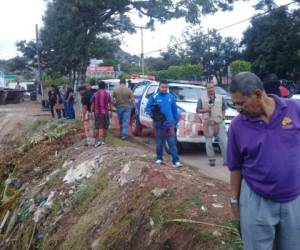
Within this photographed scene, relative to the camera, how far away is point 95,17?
26750mm

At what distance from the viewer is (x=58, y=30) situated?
1110 inches

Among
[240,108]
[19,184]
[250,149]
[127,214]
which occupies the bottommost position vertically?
[19,184]

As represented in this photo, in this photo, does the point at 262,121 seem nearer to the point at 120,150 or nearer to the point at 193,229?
the point at 193,229

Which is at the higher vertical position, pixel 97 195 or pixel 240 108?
pixel 240 108

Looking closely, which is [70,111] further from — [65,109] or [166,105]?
[166,105]

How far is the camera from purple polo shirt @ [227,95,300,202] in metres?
3.46

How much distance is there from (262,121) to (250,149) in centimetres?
21

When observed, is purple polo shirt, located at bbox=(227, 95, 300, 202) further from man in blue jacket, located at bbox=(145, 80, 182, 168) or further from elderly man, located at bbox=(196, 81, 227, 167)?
elderly man, located at bbox=(196, 81, 227, 167)

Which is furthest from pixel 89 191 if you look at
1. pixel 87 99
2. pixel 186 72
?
pixel 186 72

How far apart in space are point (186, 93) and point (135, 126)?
2843mm

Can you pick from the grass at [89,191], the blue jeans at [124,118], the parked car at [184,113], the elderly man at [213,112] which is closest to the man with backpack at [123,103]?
the blue jeans at [124,118]

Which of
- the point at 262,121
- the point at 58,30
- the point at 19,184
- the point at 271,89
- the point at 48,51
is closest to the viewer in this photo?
the point at 262,121

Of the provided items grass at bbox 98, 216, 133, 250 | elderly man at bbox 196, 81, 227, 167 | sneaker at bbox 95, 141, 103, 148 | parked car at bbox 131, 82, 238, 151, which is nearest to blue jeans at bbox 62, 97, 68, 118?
parked car at bbox 131, 82, 238, 151

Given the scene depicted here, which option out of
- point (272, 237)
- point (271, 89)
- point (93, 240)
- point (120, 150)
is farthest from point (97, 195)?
point (272, 237)
